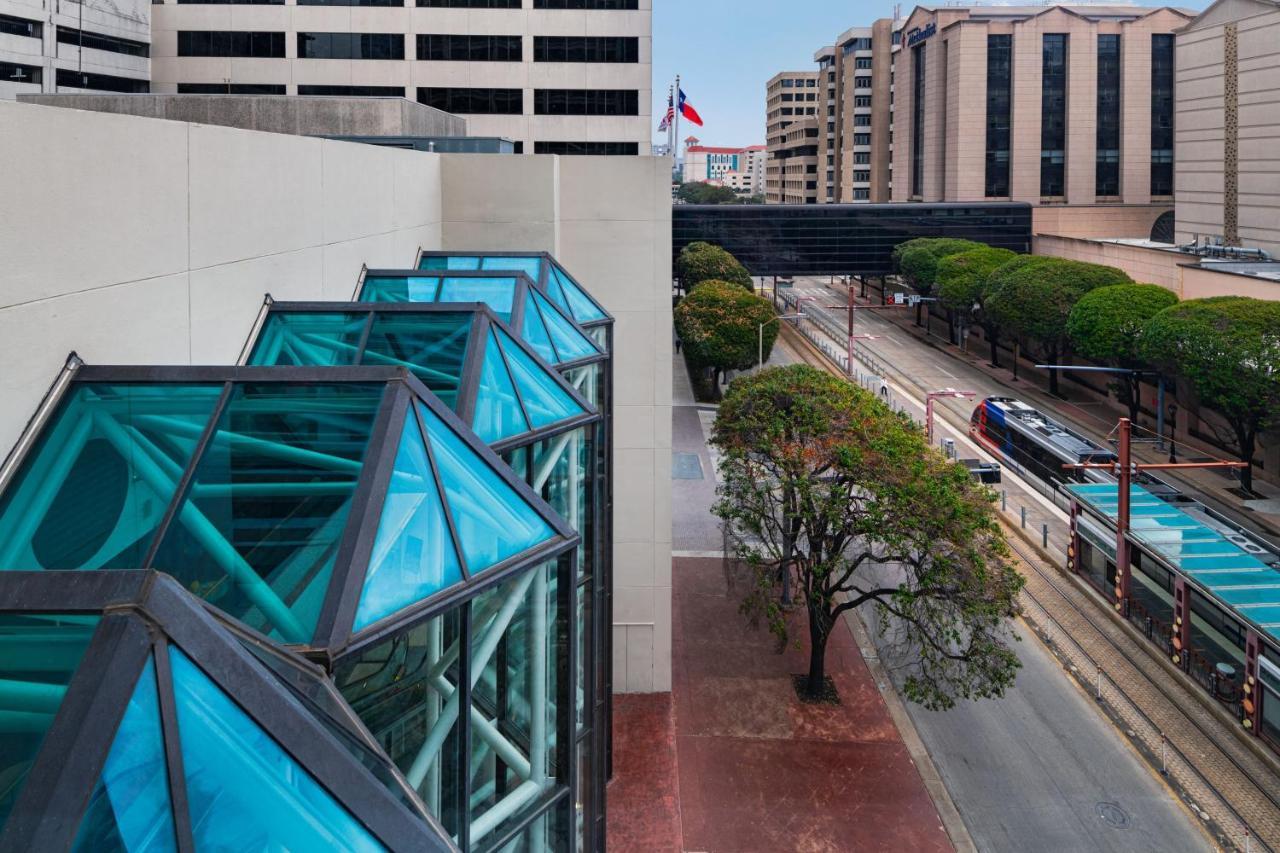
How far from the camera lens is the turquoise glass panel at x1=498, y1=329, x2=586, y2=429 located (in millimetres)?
11391

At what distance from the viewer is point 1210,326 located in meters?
41.5

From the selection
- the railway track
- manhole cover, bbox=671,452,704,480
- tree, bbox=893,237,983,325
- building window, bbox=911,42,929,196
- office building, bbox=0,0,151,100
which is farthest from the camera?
building window, bbox=911,42,929,196

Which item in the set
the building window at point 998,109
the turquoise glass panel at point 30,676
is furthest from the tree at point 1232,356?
the building window at point 998,109

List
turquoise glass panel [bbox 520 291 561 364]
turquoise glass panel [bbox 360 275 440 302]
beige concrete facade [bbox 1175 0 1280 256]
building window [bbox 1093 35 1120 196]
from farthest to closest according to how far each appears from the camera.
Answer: building window [bbox 1093 35 1120 196], beige concrete facade [bbox 1175 0 1280 256], turquoise glass panel [bbox 360 275 440 302], turquoise glass panel [bbox 520 291 561 364]

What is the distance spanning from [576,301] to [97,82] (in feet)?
130

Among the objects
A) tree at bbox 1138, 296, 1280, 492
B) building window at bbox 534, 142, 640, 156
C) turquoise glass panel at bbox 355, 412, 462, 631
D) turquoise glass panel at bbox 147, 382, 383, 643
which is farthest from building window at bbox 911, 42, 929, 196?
turquoise glass panel at bbox 355, 412, 462, 631

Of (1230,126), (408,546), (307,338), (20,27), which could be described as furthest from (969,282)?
(408,546)

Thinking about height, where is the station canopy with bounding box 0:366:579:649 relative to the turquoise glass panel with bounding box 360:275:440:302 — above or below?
below

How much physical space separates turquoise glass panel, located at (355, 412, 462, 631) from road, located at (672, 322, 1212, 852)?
15.5m

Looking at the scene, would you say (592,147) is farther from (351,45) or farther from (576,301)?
(576,301)

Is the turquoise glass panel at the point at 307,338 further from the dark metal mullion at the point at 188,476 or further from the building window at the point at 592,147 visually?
the building window at the point at 592,147

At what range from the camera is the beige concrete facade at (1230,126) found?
57.0 metres

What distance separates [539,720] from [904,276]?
82.0m

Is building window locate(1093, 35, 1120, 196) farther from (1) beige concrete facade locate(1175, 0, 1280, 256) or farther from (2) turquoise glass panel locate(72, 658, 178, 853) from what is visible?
(2) turquoise glass panel locate(72, 658, 178, 853)
